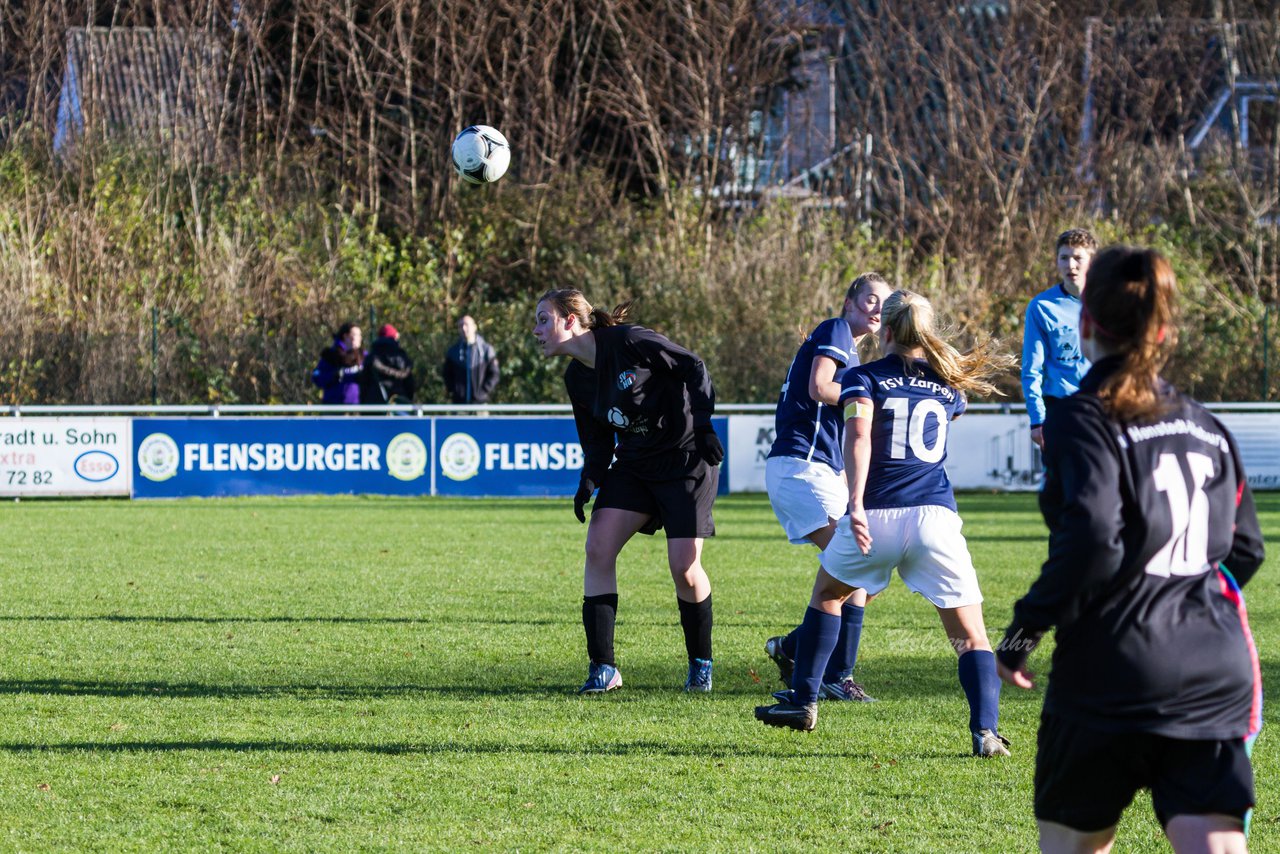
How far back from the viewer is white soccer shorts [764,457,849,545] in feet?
22.3

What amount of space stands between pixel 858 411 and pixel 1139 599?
255cm

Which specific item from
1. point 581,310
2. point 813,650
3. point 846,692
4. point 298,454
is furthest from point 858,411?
point 298,454

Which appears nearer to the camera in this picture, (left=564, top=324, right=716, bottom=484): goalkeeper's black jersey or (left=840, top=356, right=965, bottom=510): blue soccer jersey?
(left=840, top=356, right=965, bottom=510): blue soccer jersey

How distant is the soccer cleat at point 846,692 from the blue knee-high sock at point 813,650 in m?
0.81

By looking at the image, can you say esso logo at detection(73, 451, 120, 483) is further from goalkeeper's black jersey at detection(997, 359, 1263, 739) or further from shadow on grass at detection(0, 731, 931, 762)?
goalkeeper's black jersey at detection(997, 359, 1263, 739)

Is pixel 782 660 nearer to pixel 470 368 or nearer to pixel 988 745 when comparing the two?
pixel 988 745

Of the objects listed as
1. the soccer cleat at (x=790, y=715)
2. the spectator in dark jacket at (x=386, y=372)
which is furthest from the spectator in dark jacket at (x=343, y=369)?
the soccer cleat at (x=790, y=715)

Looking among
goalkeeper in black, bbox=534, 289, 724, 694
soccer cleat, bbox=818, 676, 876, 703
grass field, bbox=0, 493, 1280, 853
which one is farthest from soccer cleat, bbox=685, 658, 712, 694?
soccer cleat, bbox=818, 676, 876, 703

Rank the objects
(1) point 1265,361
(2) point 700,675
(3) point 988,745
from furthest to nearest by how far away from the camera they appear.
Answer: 1. (1) point 1265,361
2. (2) point 700,675
3. (3) point 988,745

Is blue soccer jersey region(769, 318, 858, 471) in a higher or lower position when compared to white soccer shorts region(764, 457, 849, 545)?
higher

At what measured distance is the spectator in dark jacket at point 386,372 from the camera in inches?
799

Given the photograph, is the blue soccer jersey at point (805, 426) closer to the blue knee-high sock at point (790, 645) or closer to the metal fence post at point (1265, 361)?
the blue knee-high sock at point (790, 645)

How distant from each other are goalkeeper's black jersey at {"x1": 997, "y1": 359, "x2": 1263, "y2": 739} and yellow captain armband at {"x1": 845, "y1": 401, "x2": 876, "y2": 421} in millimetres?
2415

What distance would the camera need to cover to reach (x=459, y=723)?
6.21 metres
